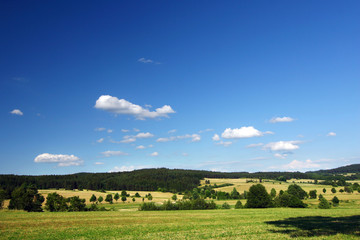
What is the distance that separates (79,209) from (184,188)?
130m

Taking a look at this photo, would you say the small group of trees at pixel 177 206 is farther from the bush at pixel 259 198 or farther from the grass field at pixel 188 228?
the grass field at pixel 188 228

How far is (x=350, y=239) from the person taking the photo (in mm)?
20078

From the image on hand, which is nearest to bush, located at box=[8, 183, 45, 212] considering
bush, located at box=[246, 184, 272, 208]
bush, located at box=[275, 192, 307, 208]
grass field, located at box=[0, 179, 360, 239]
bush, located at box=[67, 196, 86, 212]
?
bush, located at box=[67, 196, 86, 212]

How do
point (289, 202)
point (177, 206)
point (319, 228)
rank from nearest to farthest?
1. point (319, 228)
2. point (177, 206)
3. point (289, 202)

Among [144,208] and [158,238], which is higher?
[158,238]

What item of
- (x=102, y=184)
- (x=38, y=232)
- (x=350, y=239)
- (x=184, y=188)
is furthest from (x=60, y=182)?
(x=350, y=239)

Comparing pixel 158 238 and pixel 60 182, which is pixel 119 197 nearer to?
pixel 60 182

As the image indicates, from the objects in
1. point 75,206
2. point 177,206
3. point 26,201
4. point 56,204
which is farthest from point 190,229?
point 26,201

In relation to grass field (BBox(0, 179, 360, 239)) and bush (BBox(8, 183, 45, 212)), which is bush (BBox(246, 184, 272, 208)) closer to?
grass field (BBox(0, 179, 360, 239))

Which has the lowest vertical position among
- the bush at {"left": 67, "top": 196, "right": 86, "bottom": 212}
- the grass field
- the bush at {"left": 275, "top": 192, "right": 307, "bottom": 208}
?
the bush at {"left": 275, "top": 192, "right": 307, "bottom": 208}

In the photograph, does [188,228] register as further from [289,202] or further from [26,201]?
[26,201]

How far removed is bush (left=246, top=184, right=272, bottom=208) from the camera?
2938 inches

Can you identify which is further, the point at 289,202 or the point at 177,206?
the point at 289,202

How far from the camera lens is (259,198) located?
74.9 m
